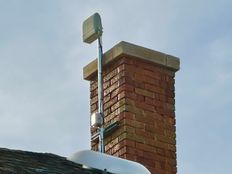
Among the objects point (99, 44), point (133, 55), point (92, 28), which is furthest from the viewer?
point (92, 28)

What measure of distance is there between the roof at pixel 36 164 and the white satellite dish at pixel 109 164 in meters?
0.06

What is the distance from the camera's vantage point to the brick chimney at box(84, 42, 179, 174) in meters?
10.7

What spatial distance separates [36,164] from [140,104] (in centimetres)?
213

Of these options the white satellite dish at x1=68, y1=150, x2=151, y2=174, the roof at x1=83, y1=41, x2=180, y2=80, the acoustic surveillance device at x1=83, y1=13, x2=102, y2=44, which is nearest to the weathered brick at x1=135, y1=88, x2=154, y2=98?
the roof at x1=83, y1=41, x2=180, y2=80

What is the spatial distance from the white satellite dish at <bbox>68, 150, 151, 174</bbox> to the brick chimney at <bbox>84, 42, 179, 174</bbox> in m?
0.81

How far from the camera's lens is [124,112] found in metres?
10.7

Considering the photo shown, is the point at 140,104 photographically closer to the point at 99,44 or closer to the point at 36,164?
the point at 99,44

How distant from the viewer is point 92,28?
450 inches

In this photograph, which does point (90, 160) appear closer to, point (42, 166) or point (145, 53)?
point (42, 166)

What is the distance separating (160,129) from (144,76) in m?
0.64

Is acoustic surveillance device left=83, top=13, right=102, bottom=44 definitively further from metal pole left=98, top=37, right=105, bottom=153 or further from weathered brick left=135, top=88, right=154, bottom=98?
weathered brick left=135, top=88, right=154, bottom=98

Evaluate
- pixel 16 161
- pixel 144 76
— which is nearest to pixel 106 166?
pixel 16 161

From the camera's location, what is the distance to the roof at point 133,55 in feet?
36.0

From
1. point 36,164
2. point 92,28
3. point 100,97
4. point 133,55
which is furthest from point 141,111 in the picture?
point 36,164
